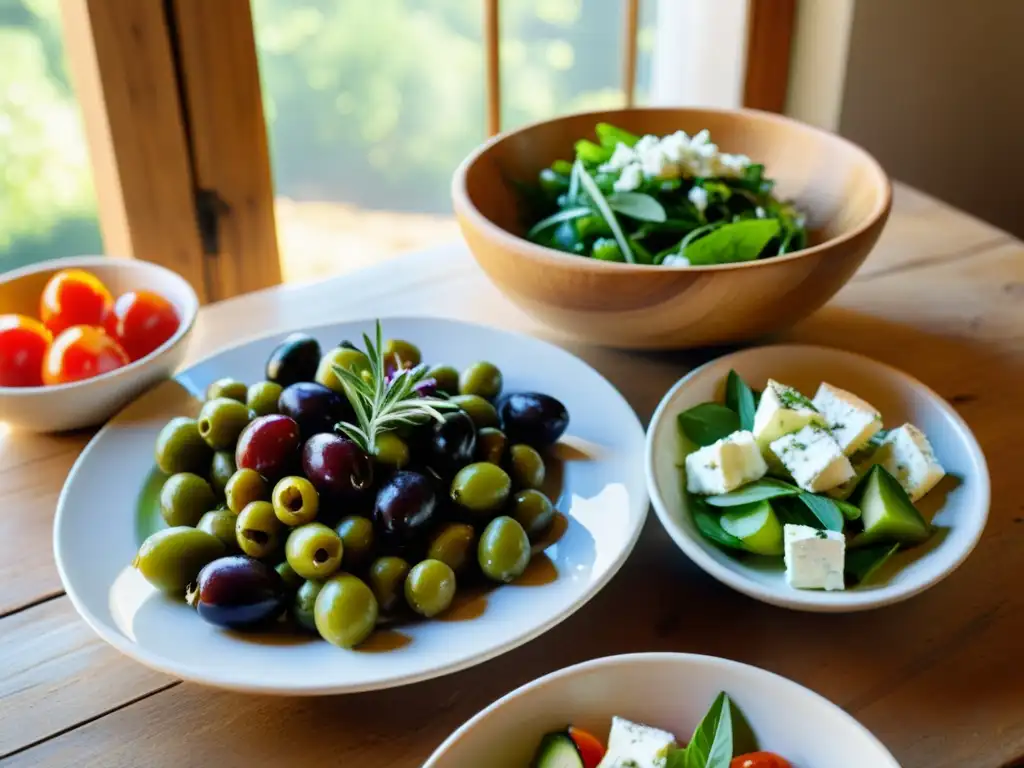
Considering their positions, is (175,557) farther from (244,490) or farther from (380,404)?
(380,404)

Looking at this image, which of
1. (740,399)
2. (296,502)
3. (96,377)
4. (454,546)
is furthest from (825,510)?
(96,377)

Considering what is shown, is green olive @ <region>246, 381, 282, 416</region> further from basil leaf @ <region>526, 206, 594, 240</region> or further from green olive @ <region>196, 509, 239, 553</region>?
basil leaf @ <region>526, 206, 594, 240</region>

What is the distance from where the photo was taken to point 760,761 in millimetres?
535

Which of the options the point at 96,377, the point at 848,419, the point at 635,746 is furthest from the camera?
the point at 96,377

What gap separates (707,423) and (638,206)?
0.27 metres

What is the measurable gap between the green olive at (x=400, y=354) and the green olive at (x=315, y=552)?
231 millimetres

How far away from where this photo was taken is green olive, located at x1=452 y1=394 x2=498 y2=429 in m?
0.78

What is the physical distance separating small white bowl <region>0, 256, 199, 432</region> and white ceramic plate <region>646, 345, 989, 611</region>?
441 mm

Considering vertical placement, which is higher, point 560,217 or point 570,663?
point 560,217

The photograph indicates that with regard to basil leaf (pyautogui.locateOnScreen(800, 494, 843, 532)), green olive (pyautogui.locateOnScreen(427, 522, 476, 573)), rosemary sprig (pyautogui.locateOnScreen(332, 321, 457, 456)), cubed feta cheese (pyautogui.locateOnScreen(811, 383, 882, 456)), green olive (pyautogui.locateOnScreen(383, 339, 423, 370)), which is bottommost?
green olive (pyautogui.locateOnScreen(427, 522, 476, 573))

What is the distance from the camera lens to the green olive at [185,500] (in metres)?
0.72

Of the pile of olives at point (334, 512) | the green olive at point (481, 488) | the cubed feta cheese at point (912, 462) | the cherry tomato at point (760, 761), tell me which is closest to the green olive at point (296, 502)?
the pile of olives at point (334, 512)

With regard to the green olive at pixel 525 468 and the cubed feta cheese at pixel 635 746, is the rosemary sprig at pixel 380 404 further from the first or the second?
the cubed feta cheese at pixel 635 746

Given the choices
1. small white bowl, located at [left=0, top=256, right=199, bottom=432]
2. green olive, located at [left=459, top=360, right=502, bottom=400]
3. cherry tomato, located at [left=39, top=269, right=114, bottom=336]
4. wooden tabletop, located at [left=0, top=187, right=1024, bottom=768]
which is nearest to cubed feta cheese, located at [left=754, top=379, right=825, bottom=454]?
wooden tabletop, located at [left=0, top=187, right=1024, bottom=768]
